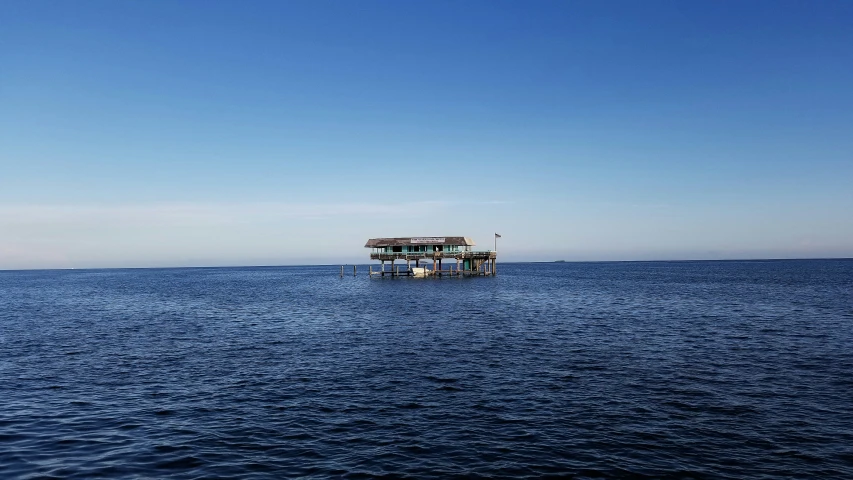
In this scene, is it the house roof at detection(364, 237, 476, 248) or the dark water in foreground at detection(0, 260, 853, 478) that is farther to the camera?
the house roof at detection(364, 237, 476, 248)

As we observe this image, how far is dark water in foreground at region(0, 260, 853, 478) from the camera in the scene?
13523 mm

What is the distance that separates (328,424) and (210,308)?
45.2 metres

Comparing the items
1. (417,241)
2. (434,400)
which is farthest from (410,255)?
(434,400)

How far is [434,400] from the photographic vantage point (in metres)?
18.9

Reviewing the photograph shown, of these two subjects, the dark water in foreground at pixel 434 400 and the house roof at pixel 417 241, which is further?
the house roof at pixel 417 241

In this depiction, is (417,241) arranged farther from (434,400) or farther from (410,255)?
(434,400)

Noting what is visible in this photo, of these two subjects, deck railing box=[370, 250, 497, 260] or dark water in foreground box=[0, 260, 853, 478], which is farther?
deck railing box=[370, 250, 497, 260]

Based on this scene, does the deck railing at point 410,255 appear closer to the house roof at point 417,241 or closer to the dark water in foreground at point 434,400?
the house roof at point 417,241

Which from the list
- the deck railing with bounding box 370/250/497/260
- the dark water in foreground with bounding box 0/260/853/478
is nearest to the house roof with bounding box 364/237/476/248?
the deck railing with bounding box 370/250/497/260

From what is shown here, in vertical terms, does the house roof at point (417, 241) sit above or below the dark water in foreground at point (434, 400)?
above

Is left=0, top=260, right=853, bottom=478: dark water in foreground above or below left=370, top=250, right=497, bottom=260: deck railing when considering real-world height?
below

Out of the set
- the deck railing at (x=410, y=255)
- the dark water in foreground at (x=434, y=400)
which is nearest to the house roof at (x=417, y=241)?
the deck railing at (x=410, y=255)

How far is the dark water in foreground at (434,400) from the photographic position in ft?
44.4

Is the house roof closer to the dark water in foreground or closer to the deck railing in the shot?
the deck railing
